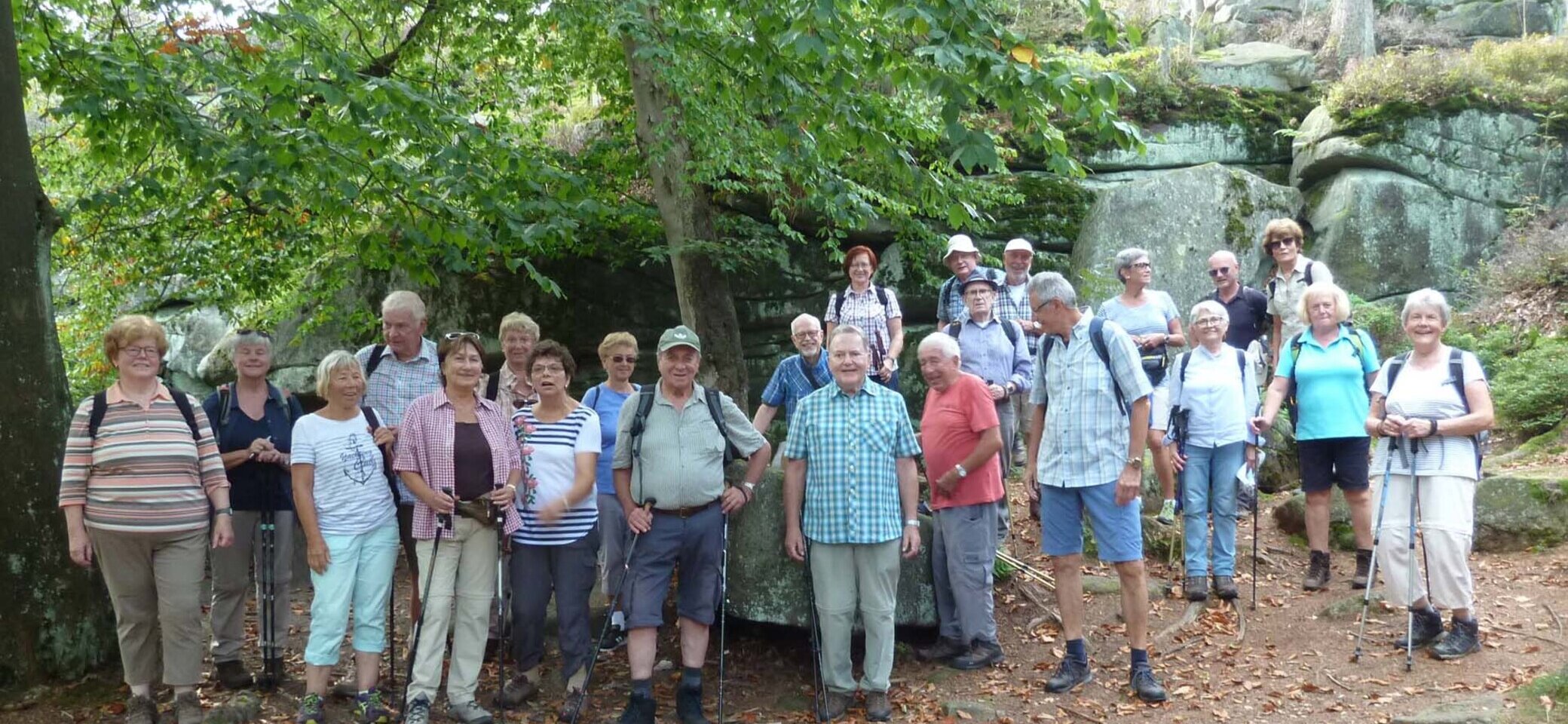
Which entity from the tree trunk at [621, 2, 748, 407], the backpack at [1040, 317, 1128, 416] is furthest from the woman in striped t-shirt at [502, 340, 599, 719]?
the tree trunk at [621, 2, 748, 407]

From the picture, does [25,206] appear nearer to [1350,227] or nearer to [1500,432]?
[1500,432]

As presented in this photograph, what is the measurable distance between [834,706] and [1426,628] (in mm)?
3413

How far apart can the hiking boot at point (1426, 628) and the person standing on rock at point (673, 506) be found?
13.1 ft

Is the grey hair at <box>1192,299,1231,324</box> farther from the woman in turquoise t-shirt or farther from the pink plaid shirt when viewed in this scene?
the pink plaid shirt

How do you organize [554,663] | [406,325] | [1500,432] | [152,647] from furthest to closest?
[1500,432] → [554,663] → [406,325] → [152,647]

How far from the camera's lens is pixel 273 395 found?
595 centimetres

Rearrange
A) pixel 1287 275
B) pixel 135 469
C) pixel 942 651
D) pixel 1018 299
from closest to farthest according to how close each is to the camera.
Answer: pixel 135 469
pixel 942 651
pixel 1287 275
pixel 1018 299

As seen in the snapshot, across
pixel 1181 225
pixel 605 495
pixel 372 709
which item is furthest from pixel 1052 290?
pixel 1181 225

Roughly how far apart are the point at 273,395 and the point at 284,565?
38.3 inches

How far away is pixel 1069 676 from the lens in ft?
19.1

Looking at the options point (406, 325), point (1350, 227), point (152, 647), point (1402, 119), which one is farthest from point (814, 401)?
point (1402, 119)

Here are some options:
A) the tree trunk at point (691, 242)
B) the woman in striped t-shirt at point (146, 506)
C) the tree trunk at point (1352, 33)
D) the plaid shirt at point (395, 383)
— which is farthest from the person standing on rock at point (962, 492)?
the tree trunk at point (1352, 33)

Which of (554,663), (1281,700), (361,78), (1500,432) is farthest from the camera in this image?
(1500,432)

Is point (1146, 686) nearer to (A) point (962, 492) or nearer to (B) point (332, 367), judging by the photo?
(A) point (962, 492)
